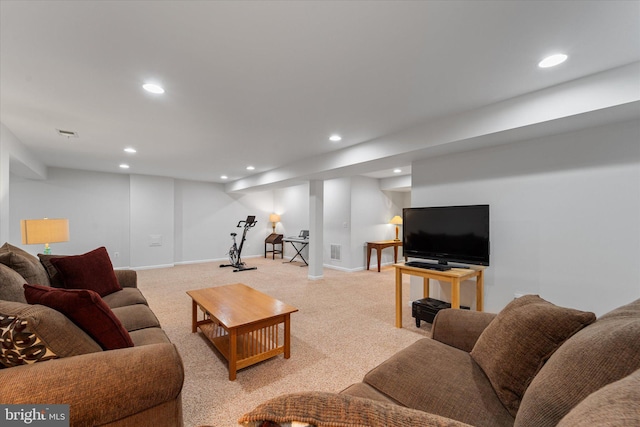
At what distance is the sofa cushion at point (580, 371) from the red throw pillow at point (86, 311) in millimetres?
1739

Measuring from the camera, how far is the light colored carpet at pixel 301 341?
1.91 metres

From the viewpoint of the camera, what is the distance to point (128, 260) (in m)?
6.66

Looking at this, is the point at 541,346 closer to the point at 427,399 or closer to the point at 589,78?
the point at 427,399

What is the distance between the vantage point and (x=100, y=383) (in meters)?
1.02

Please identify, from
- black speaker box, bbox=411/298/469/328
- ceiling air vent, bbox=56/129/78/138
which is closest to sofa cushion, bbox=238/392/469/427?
black speaker box, bbox=411/298/469/328

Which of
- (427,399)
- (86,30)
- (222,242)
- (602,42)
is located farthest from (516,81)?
(222,242)

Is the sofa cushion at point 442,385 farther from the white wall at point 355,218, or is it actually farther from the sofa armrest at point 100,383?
the white wall at point 355,218

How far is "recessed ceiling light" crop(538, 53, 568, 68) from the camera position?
6.07ft

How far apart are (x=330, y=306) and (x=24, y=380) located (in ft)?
10.6

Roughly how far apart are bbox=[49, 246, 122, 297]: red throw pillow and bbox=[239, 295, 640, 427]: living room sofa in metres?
2.64

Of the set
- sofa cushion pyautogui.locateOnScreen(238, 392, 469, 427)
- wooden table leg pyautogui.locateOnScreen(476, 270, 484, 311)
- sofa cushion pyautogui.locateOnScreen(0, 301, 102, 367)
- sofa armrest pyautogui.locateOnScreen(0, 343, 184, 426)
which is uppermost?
sofa cushion pyautogui.locateOnScreen(238, 392, 469, 427)

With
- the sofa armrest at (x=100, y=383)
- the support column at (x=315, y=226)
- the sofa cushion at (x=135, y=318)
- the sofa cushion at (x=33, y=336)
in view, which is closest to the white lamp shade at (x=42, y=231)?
the sofa cushion at (x=135, y=318)

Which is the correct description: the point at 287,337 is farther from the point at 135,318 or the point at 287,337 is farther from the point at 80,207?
the point at 80,207

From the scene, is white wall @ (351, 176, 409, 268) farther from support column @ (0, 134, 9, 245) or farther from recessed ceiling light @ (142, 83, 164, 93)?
support column @ (0, 134, 9, 245)
